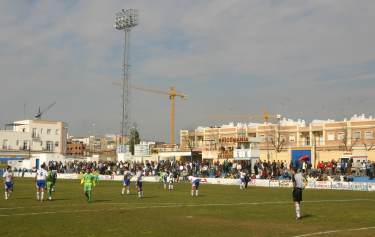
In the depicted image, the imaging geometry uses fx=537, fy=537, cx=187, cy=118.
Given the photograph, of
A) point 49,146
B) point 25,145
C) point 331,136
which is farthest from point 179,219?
Answer: point 49,146

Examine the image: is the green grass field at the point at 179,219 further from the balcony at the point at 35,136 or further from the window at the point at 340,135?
the balcony at the point at 35,136

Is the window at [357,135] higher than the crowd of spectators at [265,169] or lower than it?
higher

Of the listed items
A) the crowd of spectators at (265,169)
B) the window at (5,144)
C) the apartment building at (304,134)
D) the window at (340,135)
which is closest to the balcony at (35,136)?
the window at (5,144)

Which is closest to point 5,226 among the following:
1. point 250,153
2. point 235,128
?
point 250,153

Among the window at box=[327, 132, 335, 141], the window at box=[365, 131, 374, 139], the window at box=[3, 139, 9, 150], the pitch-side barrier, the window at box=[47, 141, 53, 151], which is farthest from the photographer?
the window at box=[47, 141, 53, 151]

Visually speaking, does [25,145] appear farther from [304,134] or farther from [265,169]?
[265,169]

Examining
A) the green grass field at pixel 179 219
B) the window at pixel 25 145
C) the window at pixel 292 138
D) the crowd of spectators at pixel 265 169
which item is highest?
the window at pixel 292 138

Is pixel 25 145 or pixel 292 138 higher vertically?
pixel 292 138

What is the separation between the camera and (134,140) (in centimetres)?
16625

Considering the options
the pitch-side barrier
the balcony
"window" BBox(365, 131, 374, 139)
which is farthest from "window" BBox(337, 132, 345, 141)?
the balcony

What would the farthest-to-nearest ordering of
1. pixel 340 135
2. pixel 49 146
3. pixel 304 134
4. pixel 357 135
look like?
1. pixel 49 146
2. pixel 304 134
3. pixel 340 135
4. pixel 357 135

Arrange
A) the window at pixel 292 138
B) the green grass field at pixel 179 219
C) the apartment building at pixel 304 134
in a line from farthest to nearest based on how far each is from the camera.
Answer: the window at pixel 292 138
the apartment building at pixel 304 134
the green grass field at pixel 179 219

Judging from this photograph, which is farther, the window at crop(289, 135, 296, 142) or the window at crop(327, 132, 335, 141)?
the window at crop(289, 135, 296, 142)

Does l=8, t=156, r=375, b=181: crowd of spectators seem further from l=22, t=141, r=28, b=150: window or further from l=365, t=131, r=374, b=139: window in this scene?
l=365, t=131, r=374, b=139: window
